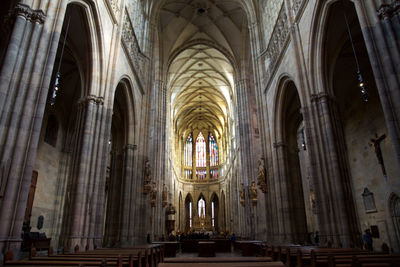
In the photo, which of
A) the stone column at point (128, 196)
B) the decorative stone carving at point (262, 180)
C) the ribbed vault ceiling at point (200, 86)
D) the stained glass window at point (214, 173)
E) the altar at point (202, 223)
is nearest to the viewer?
the stone column at point (128, 196)

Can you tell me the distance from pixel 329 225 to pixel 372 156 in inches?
291

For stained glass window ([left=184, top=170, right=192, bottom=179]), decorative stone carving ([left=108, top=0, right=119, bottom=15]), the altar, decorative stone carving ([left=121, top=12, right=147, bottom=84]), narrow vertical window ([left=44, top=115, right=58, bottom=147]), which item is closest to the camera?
decorative stone carving ([left=108, top=0, right=119, bottom=15])

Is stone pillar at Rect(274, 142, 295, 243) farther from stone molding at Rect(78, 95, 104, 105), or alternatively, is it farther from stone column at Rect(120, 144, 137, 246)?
stone molding at Rect(78, 95, 104, 105)

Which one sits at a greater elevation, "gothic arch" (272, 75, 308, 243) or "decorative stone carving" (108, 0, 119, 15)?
"decorative stone carving" (108, 0, 119, 15)

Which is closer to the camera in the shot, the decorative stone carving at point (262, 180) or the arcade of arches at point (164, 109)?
the arcade of arches at point (164, 109)

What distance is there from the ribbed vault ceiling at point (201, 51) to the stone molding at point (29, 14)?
15509 mm

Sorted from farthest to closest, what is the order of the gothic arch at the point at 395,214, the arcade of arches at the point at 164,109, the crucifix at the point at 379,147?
the crucifix at the point at 379,147
the gothic arch at the point at 395,214
the arcade of arches at the point at 164,109

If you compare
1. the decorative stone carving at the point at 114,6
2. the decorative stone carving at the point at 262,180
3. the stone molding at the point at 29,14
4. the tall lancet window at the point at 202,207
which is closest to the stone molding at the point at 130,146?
the decorative stone carving at the point at 114,6

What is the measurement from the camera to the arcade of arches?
6.46 meters

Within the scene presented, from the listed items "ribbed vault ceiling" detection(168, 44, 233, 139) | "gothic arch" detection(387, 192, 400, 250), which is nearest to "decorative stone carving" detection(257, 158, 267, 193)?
"gothic arch" detection(387, 192, 400, 250)

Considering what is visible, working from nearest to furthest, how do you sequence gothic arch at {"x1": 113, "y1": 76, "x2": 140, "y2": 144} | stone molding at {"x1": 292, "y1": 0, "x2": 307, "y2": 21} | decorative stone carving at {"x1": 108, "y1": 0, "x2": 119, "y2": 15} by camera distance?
1. stone molding at {"x1": 292, "y1": 0, "x2": 307, "y2": 21}
2. decorative stone carving at {"x1": 108, "y1": 0, "x2": 119, "y2": 15}
3. gothic arch at {"x1": 113, "y1": 76, "x2": 140, "y2": 144}

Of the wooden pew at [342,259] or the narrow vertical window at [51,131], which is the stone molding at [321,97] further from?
the narrow vertical window at [51,131]

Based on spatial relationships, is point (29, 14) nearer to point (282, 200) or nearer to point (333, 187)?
point (333, 187)

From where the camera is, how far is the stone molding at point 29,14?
6590 mm
